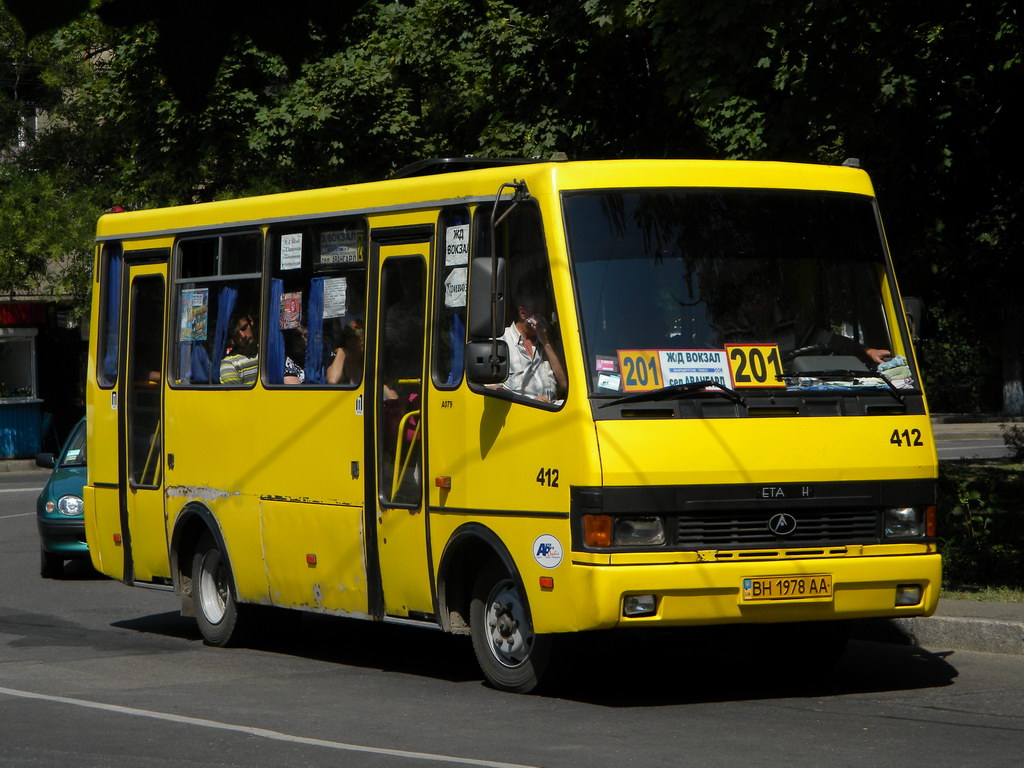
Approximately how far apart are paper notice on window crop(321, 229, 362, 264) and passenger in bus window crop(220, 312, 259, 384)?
885 mm

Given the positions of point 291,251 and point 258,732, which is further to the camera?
point 291,251

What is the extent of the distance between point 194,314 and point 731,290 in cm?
417

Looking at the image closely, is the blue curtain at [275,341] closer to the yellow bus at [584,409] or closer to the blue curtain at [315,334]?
the yellow bus at [584,409]

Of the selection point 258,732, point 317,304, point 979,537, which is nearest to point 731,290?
point 317,304

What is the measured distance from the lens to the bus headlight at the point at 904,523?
8.67 m

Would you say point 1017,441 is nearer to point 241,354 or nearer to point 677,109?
point 677,109

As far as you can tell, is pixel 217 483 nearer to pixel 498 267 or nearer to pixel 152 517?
pixel 152 517

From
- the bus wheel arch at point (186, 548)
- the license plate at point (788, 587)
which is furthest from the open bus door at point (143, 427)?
the license plate at point (788, 587)

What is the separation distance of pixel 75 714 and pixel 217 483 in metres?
2.80

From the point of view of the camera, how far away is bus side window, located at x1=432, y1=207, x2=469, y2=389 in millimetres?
9227

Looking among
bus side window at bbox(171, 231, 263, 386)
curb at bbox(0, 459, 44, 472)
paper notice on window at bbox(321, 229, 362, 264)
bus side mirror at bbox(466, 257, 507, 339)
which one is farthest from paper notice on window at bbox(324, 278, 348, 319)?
curb at bbox(0, 459, 44, 472)

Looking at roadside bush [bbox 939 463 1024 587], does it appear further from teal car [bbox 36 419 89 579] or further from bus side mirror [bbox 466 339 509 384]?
teal car [bbox 36 419 89 579]

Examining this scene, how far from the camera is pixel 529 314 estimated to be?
8.72 m

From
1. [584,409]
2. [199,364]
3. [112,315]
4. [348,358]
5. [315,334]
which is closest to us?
[584,409]
